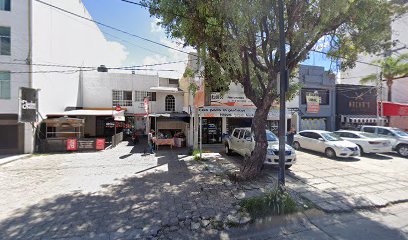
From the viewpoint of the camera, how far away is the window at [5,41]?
1386 cm

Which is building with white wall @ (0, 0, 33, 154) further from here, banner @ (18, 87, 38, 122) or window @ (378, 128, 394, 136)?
window @ (378, 128, 394, 136)

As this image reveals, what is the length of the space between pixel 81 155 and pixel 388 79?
1081 inches

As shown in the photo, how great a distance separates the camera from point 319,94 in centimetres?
2106

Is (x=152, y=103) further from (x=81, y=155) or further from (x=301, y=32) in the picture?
(x=301, y=32)

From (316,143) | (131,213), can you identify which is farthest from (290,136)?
(131,213)

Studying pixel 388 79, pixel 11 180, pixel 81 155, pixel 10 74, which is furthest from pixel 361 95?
pixel 10 74

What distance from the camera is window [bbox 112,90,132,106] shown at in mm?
22297

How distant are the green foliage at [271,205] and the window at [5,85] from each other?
1587 cm

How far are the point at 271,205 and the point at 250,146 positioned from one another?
5.27 meters

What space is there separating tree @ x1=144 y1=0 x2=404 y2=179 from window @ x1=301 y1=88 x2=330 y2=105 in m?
12.2

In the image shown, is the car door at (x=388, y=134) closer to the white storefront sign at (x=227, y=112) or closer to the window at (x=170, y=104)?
the white storefront sign at (x=227, y=112)

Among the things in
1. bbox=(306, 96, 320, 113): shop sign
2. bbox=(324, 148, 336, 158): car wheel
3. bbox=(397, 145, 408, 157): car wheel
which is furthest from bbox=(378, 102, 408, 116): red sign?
bbox=(324, 148, 336, 158): car wheel

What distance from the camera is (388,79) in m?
22.0

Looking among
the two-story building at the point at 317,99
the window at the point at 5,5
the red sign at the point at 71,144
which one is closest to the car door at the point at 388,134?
the two-story building at the point at 317,99
